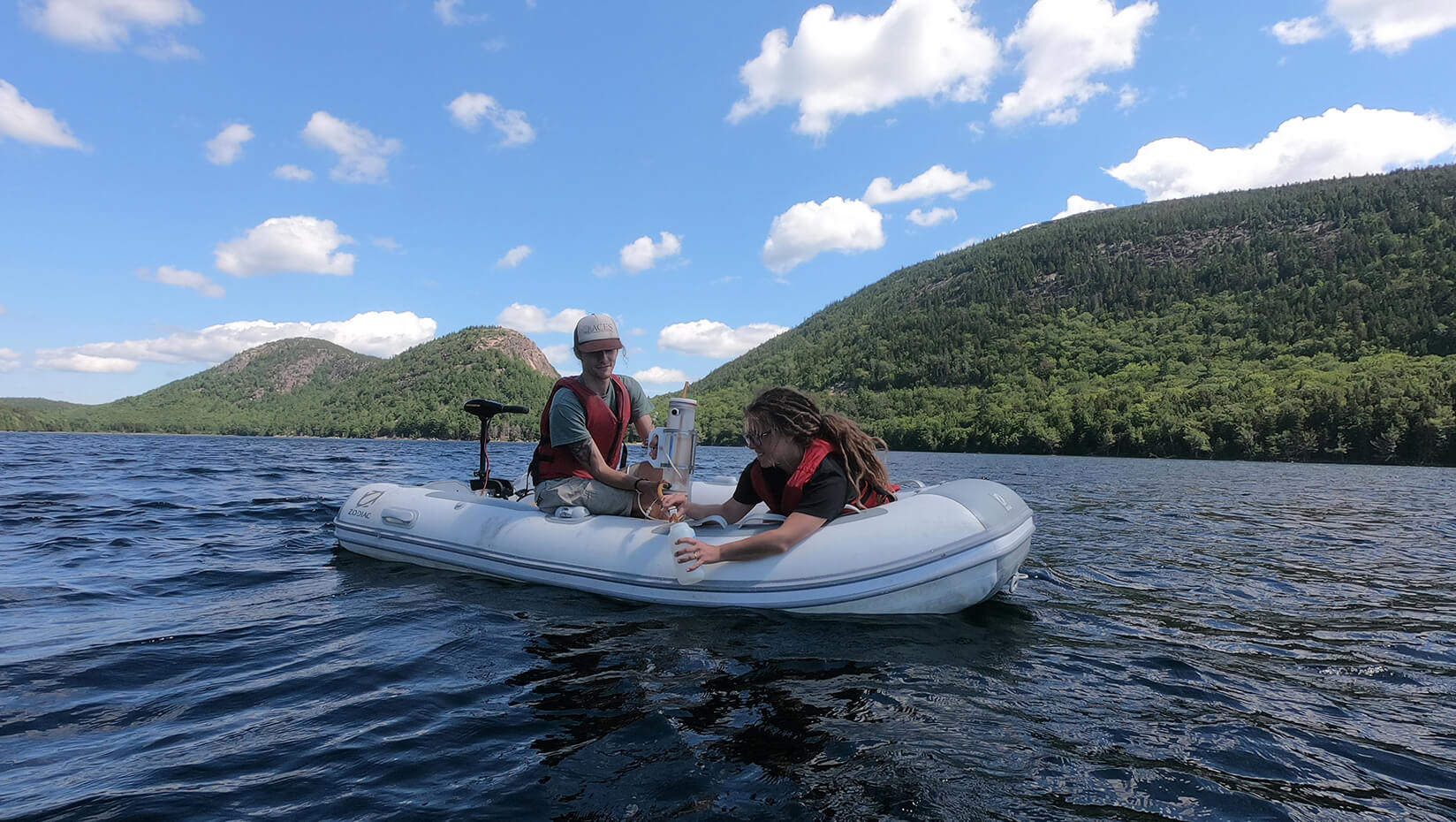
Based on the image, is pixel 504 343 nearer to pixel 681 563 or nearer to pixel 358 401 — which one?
pixel 358 401

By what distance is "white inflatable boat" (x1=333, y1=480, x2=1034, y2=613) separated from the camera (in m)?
5.02

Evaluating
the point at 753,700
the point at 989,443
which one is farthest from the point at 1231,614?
the point at 989,443

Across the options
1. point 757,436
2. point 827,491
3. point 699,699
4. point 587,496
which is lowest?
point 699,699

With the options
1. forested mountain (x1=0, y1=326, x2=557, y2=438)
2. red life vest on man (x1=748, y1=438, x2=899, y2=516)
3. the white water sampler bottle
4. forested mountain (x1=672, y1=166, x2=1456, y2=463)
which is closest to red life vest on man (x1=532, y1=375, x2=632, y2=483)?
the white water sampler bottle

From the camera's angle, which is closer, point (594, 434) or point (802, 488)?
point (802, 488)

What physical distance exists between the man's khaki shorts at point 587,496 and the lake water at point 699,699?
78 centimetres

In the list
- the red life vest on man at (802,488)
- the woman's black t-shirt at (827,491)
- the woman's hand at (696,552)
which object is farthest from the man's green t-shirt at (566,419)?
the woman's black t-shirt at (827,491)

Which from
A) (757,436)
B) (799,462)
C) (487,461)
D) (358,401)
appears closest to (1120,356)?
(487,461)

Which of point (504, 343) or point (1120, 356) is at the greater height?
point (504, 343)

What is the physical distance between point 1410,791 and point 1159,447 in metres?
65.5

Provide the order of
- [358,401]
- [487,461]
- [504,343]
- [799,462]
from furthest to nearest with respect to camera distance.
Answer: [504,343], [358,401], [487,461], [799,462]

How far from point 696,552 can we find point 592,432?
1.57m

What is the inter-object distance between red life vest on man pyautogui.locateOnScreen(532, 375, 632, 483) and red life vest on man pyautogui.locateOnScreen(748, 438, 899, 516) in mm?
1321

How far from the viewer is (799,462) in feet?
16.2
